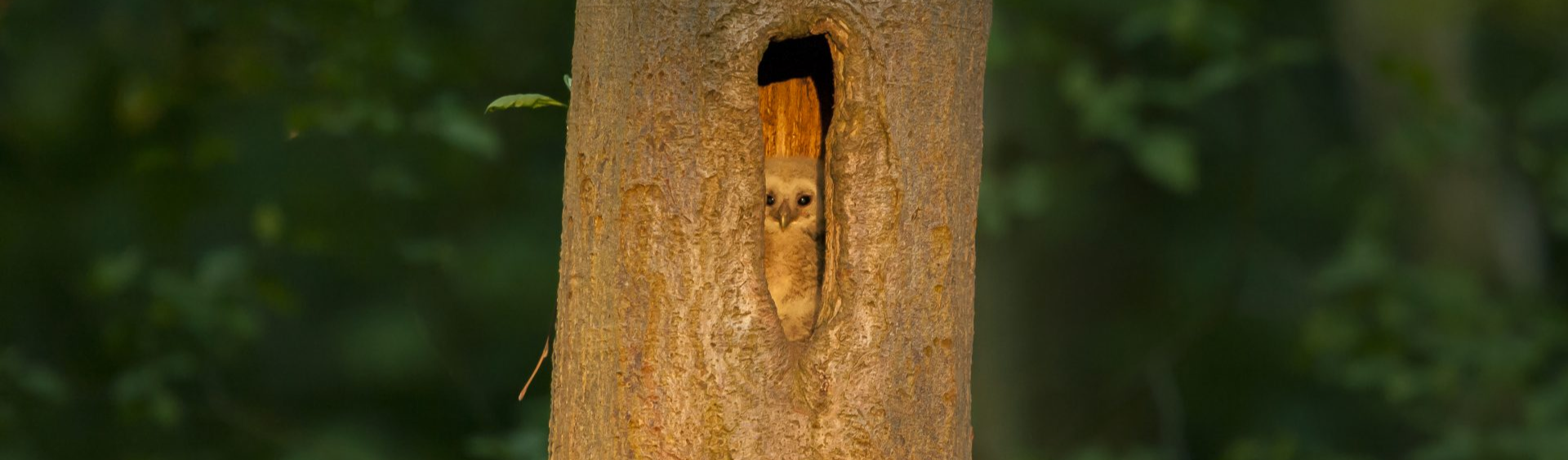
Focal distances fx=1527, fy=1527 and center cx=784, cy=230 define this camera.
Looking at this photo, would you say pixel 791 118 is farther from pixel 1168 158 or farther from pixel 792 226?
pixel 1168 158

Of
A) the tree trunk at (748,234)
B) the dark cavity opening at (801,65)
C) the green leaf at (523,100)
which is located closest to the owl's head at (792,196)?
the dark cavity opening at (801,65)

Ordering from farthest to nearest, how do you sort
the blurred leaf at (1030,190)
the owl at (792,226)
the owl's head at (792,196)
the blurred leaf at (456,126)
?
the blurred leaf at (1030,190) → the blurred leaf at (456,126) → the owl's head at (792,196) → the owl at (792,226)

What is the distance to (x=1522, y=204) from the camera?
300 inches

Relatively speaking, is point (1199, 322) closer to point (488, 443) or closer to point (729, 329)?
point (488, 443)

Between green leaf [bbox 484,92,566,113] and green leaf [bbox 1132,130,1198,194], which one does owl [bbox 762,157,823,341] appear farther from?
green leaf [bbox 1132,130,1198,194]

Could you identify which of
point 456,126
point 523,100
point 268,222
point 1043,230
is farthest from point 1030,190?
point 523,100

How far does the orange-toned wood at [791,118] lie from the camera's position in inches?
122

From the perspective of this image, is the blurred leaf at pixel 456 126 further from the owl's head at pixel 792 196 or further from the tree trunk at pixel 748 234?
the tree trunk at pixel 748 234

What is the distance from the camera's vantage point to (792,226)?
312 cm

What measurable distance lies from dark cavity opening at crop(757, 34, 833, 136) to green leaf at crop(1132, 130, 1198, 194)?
4.04m

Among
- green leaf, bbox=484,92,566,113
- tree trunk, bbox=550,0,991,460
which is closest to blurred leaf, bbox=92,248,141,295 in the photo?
green leaf, bbox=484,92,566,113

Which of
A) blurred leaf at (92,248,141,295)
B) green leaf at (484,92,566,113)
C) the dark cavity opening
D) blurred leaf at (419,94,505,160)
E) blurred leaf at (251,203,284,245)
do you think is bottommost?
green leaf at (484,92,566,113)

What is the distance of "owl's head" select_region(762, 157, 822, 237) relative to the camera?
3.04 metres

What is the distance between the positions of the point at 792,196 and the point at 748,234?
0.87 meters
